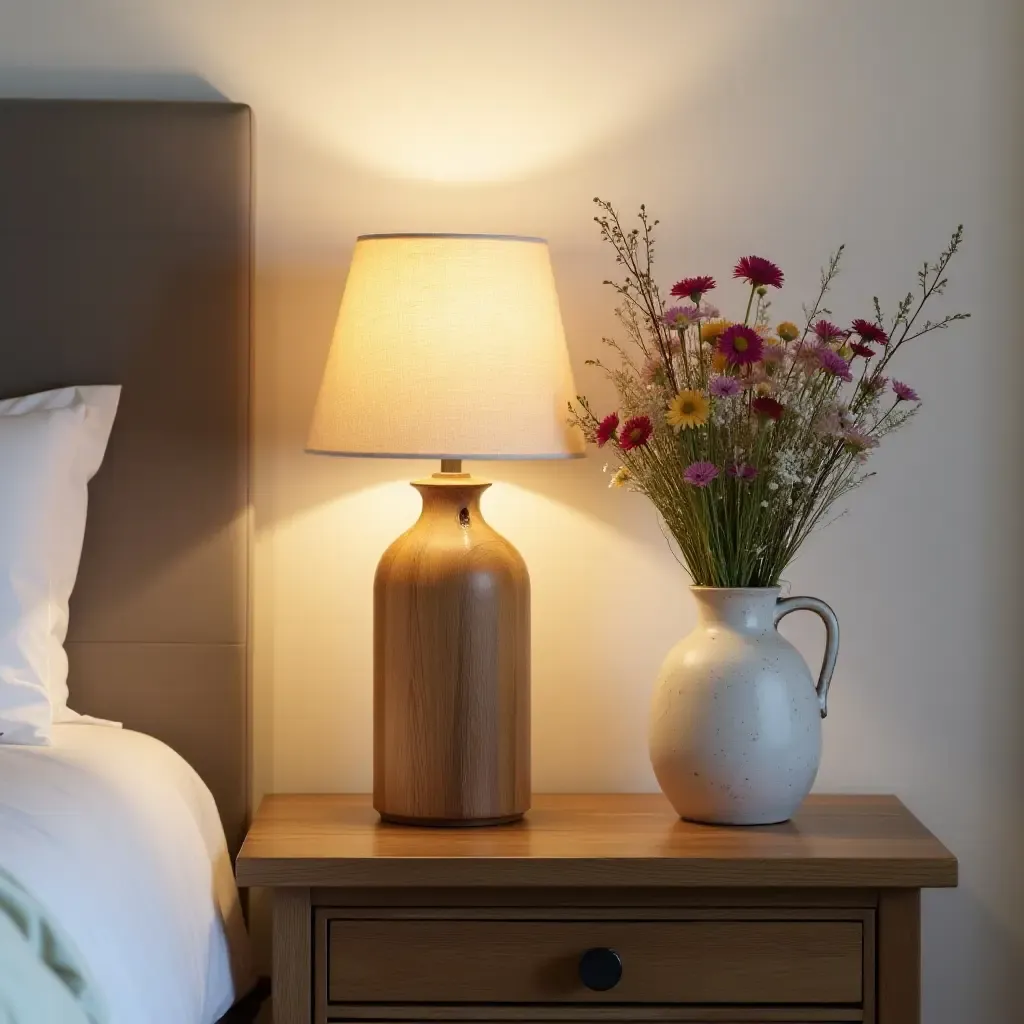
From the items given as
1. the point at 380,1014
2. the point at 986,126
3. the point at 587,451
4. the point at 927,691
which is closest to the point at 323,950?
the point at 380,1014

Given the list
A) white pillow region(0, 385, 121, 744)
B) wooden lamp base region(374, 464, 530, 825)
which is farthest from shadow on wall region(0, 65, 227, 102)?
wooden lamp base region(374, 464, 530, 825)

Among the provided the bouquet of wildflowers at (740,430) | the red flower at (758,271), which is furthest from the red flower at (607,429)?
the red flower at (758,271)

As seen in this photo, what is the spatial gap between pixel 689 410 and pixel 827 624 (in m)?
0.38

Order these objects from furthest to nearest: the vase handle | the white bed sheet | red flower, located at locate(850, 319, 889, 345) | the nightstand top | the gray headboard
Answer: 1. the gray headboard
2. the vase handle
3. red flower, located at locate(850, 319, 889, 345)
4. the nightstand top
5. the white bed sheet

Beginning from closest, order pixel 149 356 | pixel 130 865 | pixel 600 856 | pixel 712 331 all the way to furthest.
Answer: pixel 130 865, pixel 600 856, pixel 712 331, pixel 149 356

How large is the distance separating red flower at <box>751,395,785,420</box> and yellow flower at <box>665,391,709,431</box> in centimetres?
6

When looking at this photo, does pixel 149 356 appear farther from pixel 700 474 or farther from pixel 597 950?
pixel 597 950

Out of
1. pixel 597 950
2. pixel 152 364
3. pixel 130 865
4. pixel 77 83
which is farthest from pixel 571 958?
pixel 77 83

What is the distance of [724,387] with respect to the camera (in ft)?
5.75

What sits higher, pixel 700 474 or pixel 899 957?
pixel 700 474

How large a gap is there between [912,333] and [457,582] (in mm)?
795

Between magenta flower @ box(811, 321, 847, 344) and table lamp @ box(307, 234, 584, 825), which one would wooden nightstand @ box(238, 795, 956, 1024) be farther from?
magenta flower @ box(811, 321, 847, 344)

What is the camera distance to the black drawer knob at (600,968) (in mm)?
1727

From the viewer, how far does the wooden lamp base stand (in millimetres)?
1870
